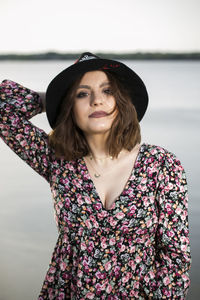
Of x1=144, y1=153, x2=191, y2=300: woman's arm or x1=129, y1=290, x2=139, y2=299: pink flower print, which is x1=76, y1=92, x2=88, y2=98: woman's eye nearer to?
x1=144, y1=153, x2=191, y2=300: woman's arm

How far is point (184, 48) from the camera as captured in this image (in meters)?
5.30

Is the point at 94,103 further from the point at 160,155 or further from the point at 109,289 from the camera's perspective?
the point at 109,289

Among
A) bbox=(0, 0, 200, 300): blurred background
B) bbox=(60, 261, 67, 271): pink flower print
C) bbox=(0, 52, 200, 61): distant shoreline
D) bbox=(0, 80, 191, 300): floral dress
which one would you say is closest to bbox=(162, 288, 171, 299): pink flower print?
bbox=(0, 80, 191, 300): floral dress

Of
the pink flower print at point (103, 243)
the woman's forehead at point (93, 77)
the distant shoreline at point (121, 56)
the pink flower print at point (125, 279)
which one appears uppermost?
the distant shoreline at point (121, 56)

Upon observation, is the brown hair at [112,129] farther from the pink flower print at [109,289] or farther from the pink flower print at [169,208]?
the pink flower print at [109,289]

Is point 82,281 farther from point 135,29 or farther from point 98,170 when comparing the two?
point 135,29

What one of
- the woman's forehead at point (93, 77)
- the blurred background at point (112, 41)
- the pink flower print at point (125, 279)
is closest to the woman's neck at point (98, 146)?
the woman's forehead at point (93, 77)

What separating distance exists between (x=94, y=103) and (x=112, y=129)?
0.14 m

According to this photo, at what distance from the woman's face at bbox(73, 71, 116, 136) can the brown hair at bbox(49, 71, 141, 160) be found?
21 millimetres

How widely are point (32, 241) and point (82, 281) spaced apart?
1.69 metres

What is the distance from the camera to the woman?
1494 millimetres

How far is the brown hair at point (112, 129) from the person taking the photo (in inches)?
63.4

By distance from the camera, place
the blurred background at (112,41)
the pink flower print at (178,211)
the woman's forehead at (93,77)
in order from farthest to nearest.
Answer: the blurred background at (112,41), the woman's forehead at (93,77), the pink flower print at (178,211)

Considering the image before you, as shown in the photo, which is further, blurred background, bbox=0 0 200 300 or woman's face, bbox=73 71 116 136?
blurred background, bbox=0 0 200 300
